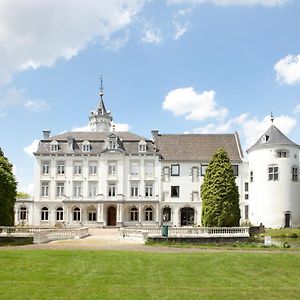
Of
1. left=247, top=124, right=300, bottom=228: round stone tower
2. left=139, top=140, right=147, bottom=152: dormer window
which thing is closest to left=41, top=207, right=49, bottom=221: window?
left=139, top=140, right=147, bottom=152: dormer window

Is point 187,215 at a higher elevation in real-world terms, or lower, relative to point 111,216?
higher

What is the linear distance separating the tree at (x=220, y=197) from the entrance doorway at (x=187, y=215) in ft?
58.1

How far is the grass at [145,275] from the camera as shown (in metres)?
13.7

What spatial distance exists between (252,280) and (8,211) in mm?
23963

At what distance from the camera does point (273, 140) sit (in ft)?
179

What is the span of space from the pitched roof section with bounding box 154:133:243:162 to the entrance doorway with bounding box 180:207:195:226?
6651 mm

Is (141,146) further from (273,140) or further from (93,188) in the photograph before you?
(273,140)

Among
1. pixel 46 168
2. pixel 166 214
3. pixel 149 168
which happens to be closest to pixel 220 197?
pixel 166 214

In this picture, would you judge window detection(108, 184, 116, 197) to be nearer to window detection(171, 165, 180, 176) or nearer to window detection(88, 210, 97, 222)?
window detection(88, 210, 97, 222)

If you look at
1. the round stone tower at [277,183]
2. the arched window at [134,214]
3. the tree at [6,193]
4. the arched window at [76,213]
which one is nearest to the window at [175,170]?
the arched window at [134,214]

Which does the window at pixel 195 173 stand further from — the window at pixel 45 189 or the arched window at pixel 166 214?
the window at pixel 45 189

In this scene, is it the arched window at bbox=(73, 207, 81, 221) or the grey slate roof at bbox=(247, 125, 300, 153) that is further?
the arched window at bbox=(73, 207, 81, 221)

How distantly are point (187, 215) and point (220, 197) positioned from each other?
19.6 metres

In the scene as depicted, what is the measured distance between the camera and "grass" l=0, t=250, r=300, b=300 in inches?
540
